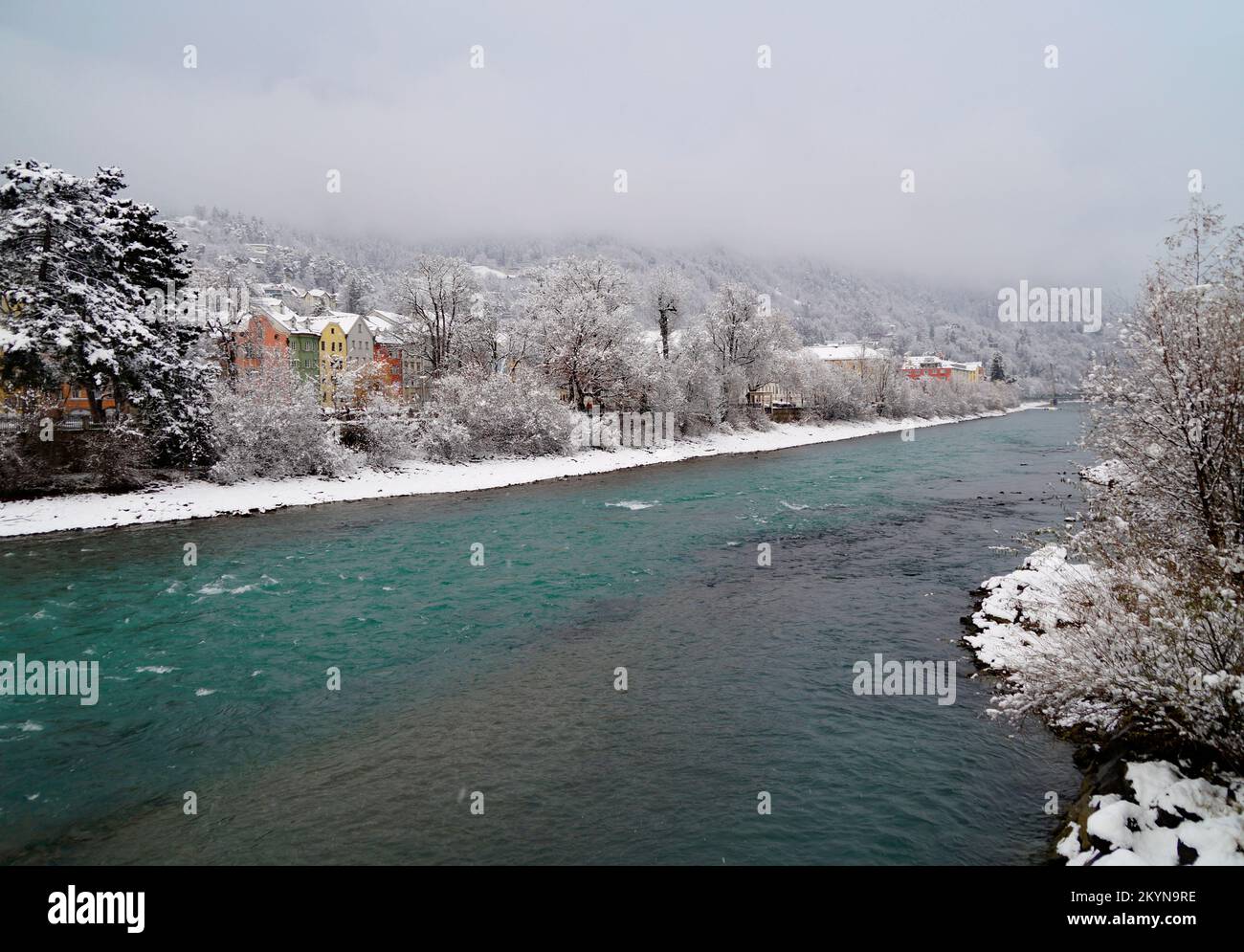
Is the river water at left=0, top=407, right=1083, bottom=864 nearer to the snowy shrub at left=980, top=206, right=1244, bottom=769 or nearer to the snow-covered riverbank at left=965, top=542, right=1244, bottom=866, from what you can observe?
the snow-covered riverbank at left=965, top=542, right=1244, bottom=866

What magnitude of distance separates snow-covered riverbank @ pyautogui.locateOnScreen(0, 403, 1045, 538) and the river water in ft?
9.92

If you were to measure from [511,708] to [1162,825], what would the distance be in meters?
9.56

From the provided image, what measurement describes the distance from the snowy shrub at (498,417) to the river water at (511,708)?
21.7 metres

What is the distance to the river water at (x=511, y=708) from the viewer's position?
8.95 m

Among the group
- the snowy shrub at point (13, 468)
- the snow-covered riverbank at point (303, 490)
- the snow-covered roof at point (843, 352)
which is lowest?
the snow-covered riverbank at point (303, 490)

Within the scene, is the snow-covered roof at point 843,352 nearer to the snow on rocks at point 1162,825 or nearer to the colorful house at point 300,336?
the colorful house at point 300,336

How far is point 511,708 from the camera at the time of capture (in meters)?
12.7

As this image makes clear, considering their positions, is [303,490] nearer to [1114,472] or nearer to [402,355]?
[1114,472]

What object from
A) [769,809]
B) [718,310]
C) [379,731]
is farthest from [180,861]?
[718,310]

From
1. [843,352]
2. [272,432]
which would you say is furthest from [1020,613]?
[843,352]

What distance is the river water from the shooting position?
895 cm

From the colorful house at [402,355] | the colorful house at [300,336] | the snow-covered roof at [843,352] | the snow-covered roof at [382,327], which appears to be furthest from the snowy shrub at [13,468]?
the snow-covered roof at [843,352]

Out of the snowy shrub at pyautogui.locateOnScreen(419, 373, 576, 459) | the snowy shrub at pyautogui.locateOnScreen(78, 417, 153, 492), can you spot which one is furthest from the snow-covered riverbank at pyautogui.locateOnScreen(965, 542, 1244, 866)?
the snowy shrub at pyautogui.locateOnScreen(419, 373, 576, 459)
